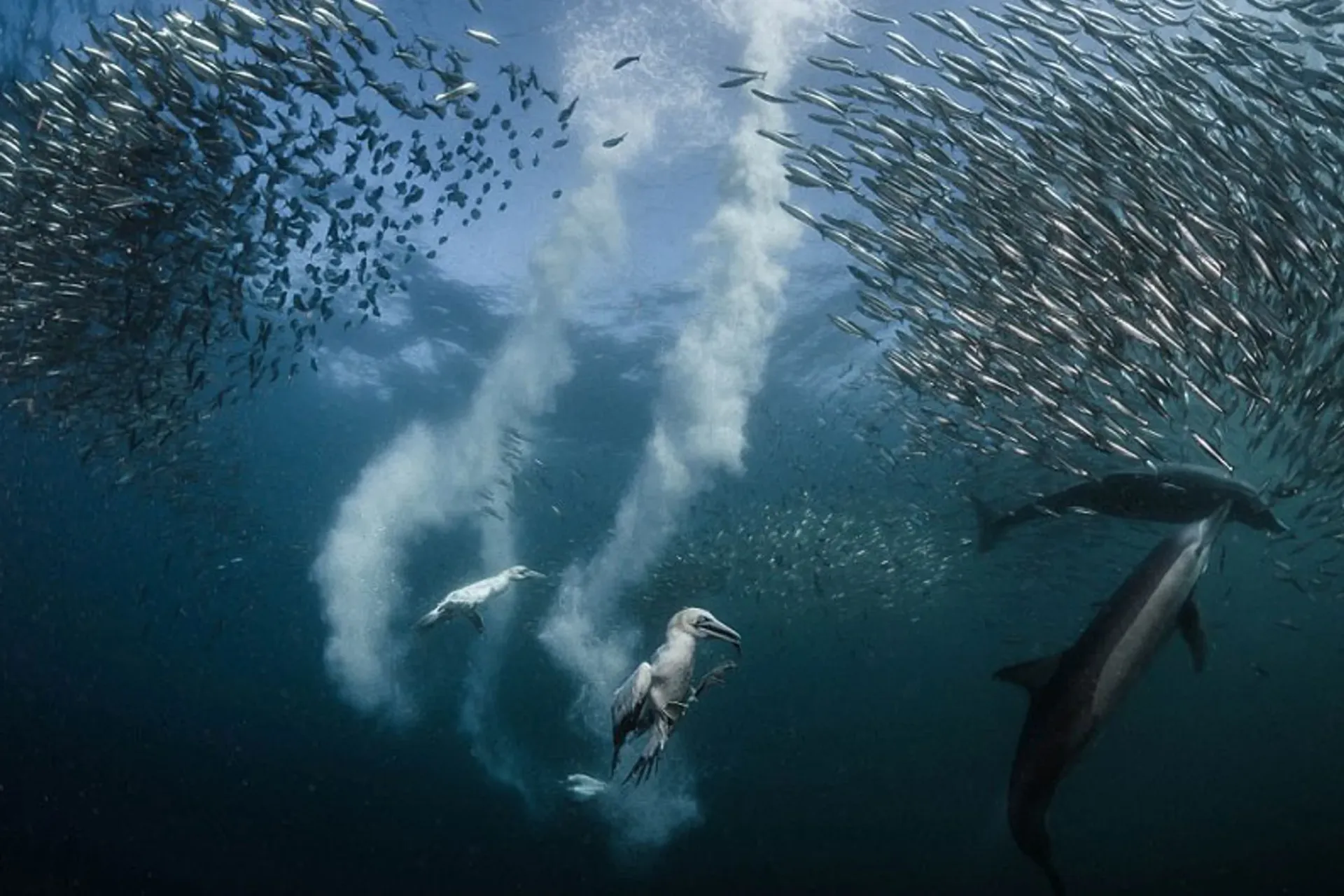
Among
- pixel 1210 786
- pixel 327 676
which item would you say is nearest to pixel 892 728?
pixel 1210 786

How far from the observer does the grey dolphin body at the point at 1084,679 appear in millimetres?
4605

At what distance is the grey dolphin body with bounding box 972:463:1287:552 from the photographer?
26.7 feet

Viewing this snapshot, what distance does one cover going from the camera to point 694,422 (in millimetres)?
29266

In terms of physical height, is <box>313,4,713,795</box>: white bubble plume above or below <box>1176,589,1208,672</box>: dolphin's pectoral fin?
below

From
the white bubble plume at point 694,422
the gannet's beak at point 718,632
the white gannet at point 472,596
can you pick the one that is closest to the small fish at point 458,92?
the white gannet at point 472,596

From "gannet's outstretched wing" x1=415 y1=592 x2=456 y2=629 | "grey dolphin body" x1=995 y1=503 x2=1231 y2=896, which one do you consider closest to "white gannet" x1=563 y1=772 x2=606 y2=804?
"gannet's outstretched wing" x1=415 y1=592 x2=456 y2=629

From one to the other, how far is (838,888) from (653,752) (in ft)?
85.9

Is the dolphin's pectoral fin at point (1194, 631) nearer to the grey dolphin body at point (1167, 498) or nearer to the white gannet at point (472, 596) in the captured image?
the grey dolphin body at point (1167, 498)

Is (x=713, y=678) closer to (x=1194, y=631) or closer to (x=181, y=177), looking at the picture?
(x=1194, y=631)

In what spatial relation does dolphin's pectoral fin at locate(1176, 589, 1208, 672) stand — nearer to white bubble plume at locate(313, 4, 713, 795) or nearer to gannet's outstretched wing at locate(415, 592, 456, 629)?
gannet's outstretched wing at locate(415, 592, 456, 629)

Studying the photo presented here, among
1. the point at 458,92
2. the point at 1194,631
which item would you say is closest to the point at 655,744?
the point at 1194,631

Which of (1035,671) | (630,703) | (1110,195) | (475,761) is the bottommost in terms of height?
(475,761)

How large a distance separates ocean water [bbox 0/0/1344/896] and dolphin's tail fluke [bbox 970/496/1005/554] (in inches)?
107

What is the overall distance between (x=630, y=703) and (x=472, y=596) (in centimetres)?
671
